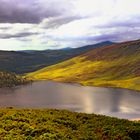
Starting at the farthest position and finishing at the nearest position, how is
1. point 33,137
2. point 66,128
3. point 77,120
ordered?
point 77,120 < point 66,128 < point 33,137

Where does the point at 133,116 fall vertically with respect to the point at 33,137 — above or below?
below

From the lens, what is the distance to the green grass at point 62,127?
42.7m

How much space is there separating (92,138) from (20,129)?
32.7 feet

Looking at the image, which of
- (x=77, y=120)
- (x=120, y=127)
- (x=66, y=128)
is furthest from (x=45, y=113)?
(x=120, y=127)

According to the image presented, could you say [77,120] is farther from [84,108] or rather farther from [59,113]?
[84,108]

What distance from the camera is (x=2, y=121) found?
48844mm

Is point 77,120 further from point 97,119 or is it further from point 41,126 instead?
point 41,126

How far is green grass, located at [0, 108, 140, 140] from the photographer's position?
42.7 meters

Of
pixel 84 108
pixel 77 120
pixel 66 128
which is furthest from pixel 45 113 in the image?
pixel 84 108

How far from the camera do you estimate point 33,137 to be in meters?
41.8

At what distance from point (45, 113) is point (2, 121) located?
36.5ft

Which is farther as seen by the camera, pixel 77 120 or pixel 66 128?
pixel 77 120

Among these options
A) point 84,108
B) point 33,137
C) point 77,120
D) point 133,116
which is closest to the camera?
point 33,137

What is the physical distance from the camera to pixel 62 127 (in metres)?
48.8
